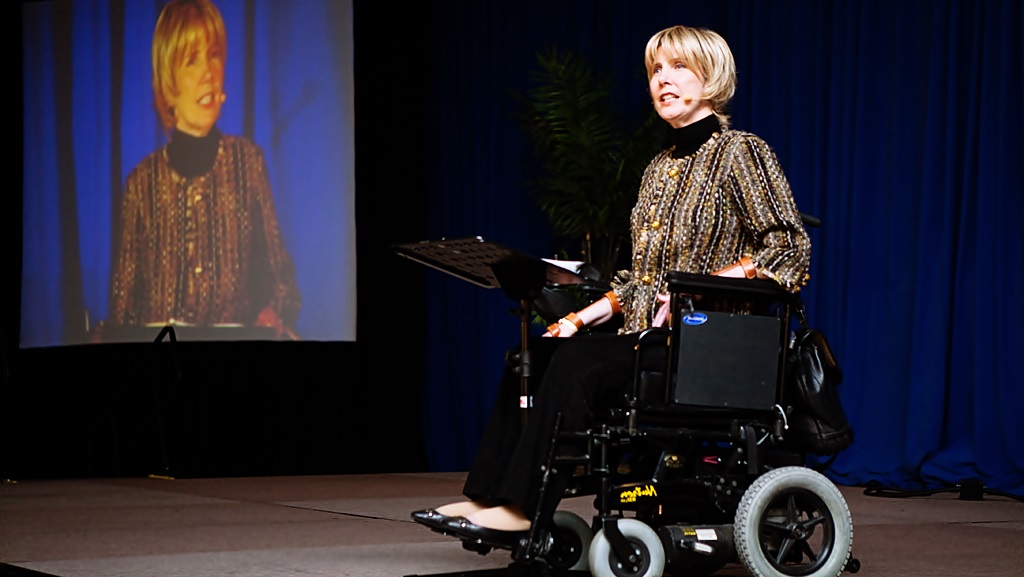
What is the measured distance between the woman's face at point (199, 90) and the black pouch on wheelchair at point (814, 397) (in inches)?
167

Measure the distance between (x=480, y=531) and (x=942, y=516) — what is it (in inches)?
79.7

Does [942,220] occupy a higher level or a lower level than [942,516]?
higher

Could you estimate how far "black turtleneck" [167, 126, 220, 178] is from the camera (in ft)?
20.3

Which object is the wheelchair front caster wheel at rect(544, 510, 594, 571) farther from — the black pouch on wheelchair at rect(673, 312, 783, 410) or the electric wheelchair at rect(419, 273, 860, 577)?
the black pouch on wheelchair at rect(673, 312, 783, 410)

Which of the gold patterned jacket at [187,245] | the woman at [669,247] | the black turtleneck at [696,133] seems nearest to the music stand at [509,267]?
the woman at [669,247]

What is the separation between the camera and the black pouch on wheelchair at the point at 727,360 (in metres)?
2.37

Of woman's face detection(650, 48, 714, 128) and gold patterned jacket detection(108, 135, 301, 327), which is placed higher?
woman's face detection(650, 48, 714, 128)

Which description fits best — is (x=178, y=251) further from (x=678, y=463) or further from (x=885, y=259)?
(x=678, y=463)

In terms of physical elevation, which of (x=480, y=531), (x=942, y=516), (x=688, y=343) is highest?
(x=688, y=343)

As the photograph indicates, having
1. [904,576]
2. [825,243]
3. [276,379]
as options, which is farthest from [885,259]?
[276,379]

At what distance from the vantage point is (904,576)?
103 inches

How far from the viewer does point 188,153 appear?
620cm

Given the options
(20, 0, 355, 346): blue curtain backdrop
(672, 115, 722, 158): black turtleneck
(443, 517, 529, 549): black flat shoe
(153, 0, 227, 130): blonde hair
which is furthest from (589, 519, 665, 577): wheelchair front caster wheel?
(153, 0, 227, 130): blonde hair

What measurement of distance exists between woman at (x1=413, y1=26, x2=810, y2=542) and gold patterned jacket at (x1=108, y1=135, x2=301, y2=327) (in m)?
3.78
